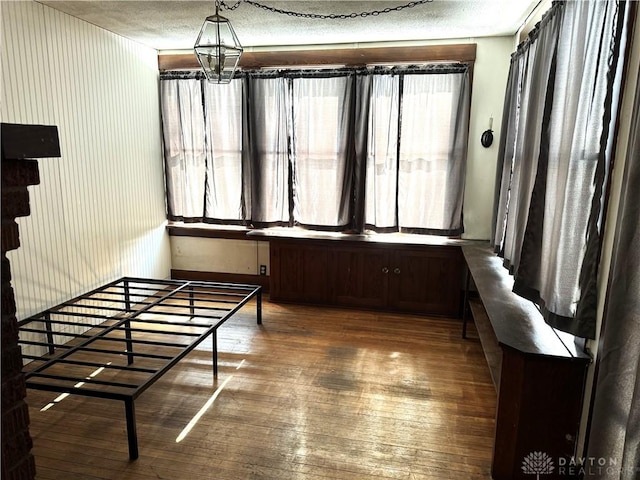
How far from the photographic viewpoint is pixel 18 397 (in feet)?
2.96

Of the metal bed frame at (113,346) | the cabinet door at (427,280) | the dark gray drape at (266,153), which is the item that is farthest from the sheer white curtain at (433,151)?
the metal bed frame at (113,346)

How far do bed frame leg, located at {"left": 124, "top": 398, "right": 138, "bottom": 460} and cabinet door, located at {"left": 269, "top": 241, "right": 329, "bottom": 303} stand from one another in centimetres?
250

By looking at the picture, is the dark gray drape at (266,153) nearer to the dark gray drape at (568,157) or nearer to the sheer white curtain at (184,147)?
the sheer white curtain at (184,147)

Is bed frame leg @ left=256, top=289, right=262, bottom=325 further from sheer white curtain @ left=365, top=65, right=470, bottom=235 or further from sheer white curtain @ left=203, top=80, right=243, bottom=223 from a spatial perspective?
sheer white curtain @ left=365, top=65, right=470, bottom=235

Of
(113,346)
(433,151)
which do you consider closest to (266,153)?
(433,151)

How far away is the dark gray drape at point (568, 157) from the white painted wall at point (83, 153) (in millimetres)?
3259

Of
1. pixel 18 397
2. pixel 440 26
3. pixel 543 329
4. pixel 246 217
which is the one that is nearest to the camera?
pixel 18 397

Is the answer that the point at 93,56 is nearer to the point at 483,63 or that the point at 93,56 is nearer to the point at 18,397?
the point at 483,63

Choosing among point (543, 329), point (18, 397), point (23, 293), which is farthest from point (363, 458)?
point (23, 293)

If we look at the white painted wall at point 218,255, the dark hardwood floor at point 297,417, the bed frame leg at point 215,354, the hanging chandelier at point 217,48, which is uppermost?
the hanging chandelier at point 217,48

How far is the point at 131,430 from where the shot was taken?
2.26 metres

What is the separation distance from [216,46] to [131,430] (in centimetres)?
207

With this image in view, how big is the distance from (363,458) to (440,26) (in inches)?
135

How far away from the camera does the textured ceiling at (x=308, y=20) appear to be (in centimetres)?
330
